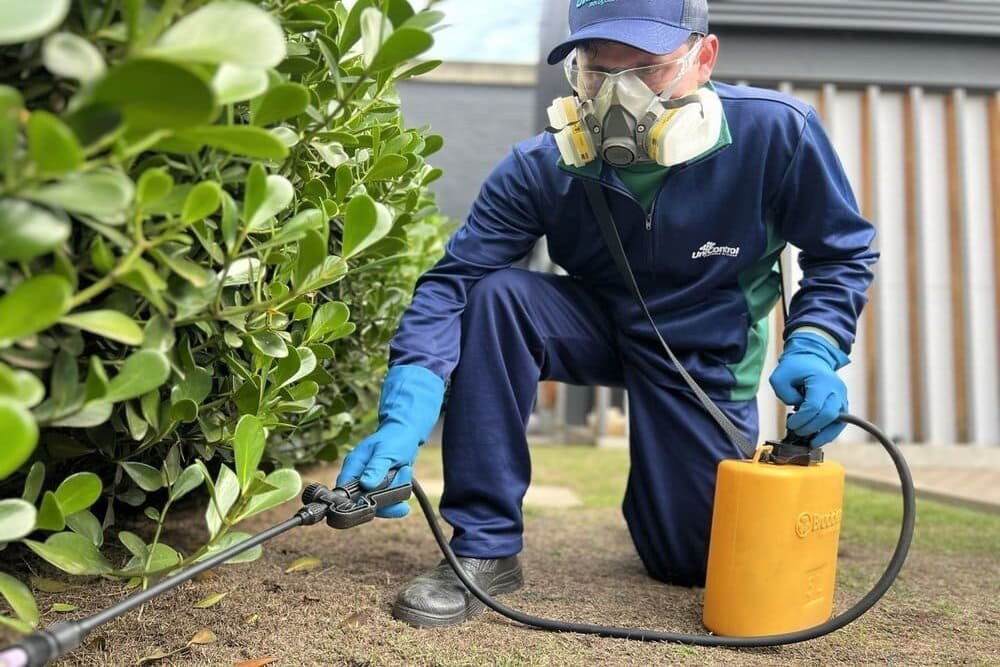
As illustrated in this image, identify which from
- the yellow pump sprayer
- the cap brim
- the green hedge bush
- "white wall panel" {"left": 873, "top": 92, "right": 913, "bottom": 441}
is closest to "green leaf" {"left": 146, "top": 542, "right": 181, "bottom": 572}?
the green hedge bush

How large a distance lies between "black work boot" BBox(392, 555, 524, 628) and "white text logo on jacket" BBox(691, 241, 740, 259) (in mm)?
727

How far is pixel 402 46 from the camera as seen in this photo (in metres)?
0.94

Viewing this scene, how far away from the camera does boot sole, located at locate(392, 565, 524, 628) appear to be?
1414 millimetres

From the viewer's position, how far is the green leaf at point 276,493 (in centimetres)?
114

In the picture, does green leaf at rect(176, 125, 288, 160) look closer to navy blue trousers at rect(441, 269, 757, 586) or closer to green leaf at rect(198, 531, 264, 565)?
green leaf at rect(198, 531, 264, 565)

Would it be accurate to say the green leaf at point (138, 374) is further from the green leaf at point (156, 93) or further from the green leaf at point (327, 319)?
the green leaf at point (327, 319)

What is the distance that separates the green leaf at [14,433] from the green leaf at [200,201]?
262mm

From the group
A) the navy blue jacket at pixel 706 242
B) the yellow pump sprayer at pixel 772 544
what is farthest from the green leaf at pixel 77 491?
the yellow pump sprayer at pixel 772 544

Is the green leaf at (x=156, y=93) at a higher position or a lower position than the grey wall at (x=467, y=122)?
lower

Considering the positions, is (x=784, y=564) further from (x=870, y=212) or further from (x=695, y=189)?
(x=870, y=212)

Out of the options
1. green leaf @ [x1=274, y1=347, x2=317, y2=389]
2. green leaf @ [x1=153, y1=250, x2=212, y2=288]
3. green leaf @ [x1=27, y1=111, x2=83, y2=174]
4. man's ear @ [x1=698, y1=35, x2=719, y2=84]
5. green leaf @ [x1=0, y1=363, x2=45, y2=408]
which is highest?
man's ear @ [x1=698, y1=35, x2=719, y2=84]

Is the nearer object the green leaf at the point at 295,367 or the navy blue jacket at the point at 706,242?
the green leaf at the point at 295,367

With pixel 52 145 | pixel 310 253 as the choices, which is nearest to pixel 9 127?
pixel 52 145

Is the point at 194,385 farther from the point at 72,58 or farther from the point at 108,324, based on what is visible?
the point at 72,58
